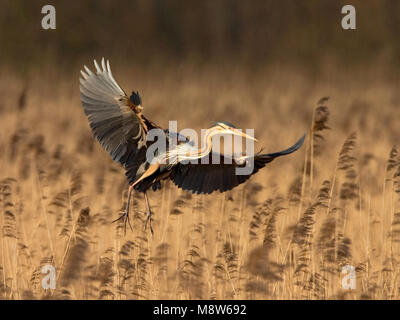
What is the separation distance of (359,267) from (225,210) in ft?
3.79

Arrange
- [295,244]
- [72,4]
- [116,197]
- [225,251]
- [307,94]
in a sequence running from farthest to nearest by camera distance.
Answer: [72,4] → [307,94] → [116,197] → [295,244] → [225,251]

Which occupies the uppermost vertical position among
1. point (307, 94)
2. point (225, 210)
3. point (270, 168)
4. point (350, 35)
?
point (350, 35)

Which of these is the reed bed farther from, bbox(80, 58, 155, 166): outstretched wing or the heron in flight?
bbox(80, 58, 155, 166): outstretched wing

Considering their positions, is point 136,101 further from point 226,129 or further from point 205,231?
point 205,231

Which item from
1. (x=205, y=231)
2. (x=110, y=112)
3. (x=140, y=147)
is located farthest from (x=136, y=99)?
(x=205, y=231)

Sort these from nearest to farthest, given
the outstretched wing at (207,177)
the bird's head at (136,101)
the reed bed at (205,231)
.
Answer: the bird's head at (136,101), the reed bed at (205,231), the outstretched wing at (207,177)

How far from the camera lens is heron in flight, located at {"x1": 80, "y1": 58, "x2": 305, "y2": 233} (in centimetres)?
670

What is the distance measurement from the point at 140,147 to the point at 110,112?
0.37 m

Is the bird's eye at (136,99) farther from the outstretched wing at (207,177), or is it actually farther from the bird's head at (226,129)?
the outstretched wing at (207,177)

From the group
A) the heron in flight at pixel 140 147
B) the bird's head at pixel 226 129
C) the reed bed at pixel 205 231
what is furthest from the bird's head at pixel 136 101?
the reed bed at pixel 205 231

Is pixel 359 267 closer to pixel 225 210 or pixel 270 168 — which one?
pixel 225 210

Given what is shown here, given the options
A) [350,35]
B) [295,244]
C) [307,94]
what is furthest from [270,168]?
[350,35]

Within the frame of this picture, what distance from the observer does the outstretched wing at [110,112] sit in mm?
6730

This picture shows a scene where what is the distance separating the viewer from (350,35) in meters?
16.1
